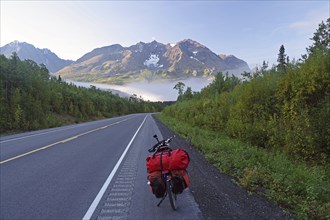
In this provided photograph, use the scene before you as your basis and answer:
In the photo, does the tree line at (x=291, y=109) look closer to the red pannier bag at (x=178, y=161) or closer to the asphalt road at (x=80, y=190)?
the asphalt road at (x=80, y=190)

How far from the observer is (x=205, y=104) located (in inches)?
1049

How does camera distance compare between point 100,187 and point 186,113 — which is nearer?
point 100,187

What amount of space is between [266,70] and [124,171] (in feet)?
28.7

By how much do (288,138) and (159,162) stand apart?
20.7ft

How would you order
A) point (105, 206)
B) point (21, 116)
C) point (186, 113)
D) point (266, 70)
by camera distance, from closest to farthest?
point (105, 206) < point (266, 70) < point (21, 116) < point (186, 113)

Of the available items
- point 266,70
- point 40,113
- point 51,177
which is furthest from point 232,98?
point 40,113

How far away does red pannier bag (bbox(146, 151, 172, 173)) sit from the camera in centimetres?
581

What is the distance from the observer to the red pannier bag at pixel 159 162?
5812 mm

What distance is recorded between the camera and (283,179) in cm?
785

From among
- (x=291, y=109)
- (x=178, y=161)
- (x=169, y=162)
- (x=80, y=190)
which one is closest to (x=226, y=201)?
(x=178, y=161)

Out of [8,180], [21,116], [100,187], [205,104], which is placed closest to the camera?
[100,187]

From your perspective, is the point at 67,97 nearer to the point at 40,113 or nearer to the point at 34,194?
the point at 40,113

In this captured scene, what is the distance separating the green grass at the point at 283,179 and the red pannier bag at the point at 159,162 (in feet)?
7.98

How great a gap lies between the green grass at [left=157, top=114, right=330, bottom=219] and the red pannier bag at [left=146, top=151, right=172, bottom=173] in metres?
2.43
